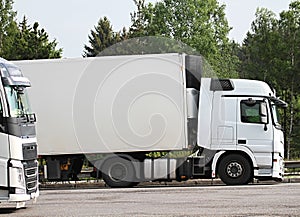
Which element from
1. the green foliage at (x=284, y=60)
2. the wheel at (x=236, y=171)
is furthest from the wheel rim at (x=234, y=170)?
the green foliage at (x=284, y=60)

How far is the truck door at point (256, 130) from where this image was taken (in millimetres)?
23969

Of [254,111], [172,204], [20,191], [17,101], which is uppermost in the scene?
[254,111]

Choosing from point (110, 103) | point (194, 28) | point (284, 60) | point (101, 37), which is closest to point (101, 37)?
point (101, 37)

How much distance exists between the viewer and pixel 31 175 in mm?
15766

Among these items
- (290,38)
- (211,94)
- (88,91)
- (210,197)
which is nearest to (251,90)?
(211,94)

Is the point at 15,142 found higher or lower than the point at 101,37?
lower

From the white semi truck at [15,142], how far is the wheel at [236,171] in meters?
8.93

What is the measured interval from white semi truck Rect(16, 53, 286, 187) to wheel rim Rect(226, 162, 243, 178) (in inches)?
1.1

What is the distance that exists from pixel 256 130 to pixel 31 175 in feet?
31.7

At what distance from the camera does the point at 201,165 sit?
24.1 m

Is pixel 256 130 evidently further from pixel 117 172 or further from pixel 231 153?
pixel 117 172

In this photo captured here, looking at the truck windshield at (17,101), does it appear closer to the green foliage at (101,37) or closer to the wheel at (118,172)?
the wheel at (118,172)

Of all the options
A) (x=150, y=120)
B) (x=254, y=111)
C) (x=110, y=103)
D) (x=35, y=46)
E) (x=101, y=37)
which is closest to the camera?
(x=150, y=120)

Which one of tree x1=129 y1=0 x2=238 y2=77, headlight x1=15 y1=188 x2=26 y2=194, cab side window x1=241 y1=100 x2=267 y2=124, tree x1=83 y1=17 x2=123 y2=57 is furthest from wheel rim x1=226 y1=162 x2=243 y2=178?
tree x1=83 y1=17 x2=123 y2=57
